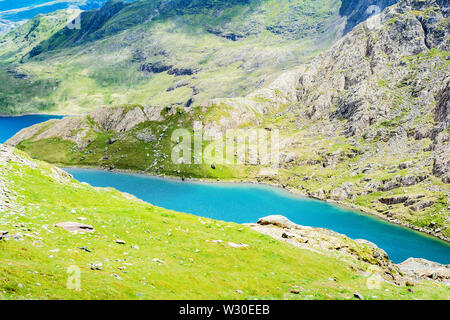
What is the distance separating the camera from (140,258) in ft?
99.0

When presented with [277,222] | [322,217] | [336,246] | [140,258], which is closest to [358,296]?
[140,258]

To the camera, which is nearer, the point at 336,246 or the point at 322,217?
the point at 336,246

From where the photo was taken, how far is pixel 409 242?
14162cm

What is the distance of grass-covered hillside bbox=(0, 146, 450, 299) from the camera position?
2175cm

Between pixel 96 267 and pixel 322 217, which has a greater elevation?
pixel 96 267

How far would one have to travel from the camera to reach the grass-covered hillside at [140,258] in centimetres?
2175

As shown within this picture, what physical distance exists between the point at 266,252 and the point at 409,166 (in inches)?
7631

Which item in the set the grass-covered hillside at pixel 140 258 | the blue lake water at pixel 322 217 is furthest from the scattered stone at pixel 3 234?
the blue lake water at pixel 322 217

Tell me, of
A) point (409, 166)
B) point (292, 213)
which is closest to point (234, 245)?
point (292, 213)

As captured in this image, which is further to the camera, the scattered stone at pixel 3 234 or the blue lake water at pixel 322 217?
the blue lake water at pixel 322 217

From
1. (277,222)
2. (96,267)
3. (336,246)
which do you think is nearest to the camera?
(96,267)

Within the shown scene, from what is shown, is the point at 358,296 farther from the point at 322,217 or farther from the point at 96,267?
the point at 322,217

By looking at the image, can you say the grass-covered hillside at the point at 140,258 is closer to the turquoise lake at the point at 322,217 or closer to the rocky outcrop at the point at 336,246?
the rocky outcrop at the point at 336,246

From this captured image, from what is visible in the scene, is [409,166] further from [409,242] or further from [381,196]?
[409,242]
